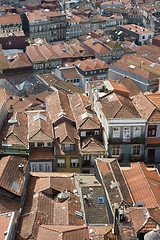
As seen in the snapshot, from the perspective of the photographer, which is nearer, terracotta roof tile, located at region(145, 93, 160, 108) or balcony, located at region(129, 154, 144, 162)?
balcony, located at region(129, 154, 144, 162)

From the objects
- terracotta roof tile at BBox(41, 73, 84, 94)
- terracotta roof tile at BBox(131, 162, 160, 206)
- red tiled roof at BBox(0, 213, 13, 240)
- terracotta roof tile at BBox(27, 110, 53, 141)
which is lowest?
terracotta roof tile at BBox(41, 73, 84, 94)

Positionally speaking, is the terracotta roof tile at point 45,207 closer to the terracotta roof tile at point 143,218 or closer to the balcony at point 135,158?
the terracotta roof tile at point 143,218

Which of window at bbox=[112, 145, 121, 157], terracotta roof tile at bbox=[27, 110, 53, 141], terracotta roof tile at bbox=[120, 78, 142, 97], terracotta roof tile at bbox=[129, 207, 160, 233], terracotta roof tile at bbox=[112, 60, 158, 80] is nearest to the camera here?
terracotta roof tile at bbox=[129, 207, 160, 233]

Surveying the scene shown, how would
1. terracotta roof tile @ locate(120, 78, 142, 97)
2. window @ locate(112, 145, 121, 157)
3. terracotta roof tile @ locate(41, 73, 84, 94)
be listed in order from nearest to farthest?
window @ locate(112, 145, 121, 157) → terracotta roof tile @ locate(120, 78, 142, 97) → terracotta roof tile @ locate(41, 73, 84, 94)

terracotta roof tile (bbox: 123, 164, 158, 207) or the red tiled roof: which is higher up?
the red tiled roof

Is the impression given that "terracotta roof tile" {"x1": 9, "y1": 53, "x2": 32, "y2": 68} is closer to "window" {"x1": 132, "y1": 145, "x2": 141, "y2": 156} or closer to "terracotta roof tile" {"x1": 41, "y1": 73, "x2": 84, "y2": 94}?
"terracotta roof tile" {"x1": 41, "y1": 73, "x2": 84, "y2": 94}

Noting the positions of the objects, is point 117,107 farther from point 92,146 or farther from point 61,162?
point 61,162

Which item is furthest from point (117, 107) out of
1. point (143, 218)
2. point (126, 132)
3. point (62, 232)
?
point (62, 232)

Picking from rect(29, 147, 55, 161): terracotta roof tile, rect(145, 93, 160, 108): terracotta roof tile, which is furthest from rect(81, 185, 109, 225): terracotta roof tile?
rect(145, 93, 160, 108): terracotta roof tile

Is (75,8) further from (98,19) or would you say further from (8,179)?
(8,179)

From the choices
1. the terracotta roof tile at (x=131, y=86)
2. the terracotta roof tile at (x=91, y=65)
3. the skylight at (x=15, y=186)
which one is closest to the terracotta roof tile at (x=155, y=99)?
the terracotta roof tile at (x=131, y=86)

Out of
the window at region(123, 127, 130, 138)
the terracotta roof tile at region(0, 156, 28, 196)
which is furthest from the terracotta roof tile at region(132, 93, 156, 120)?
the terracotta roof tile at region(0, 156, 28, 196)
